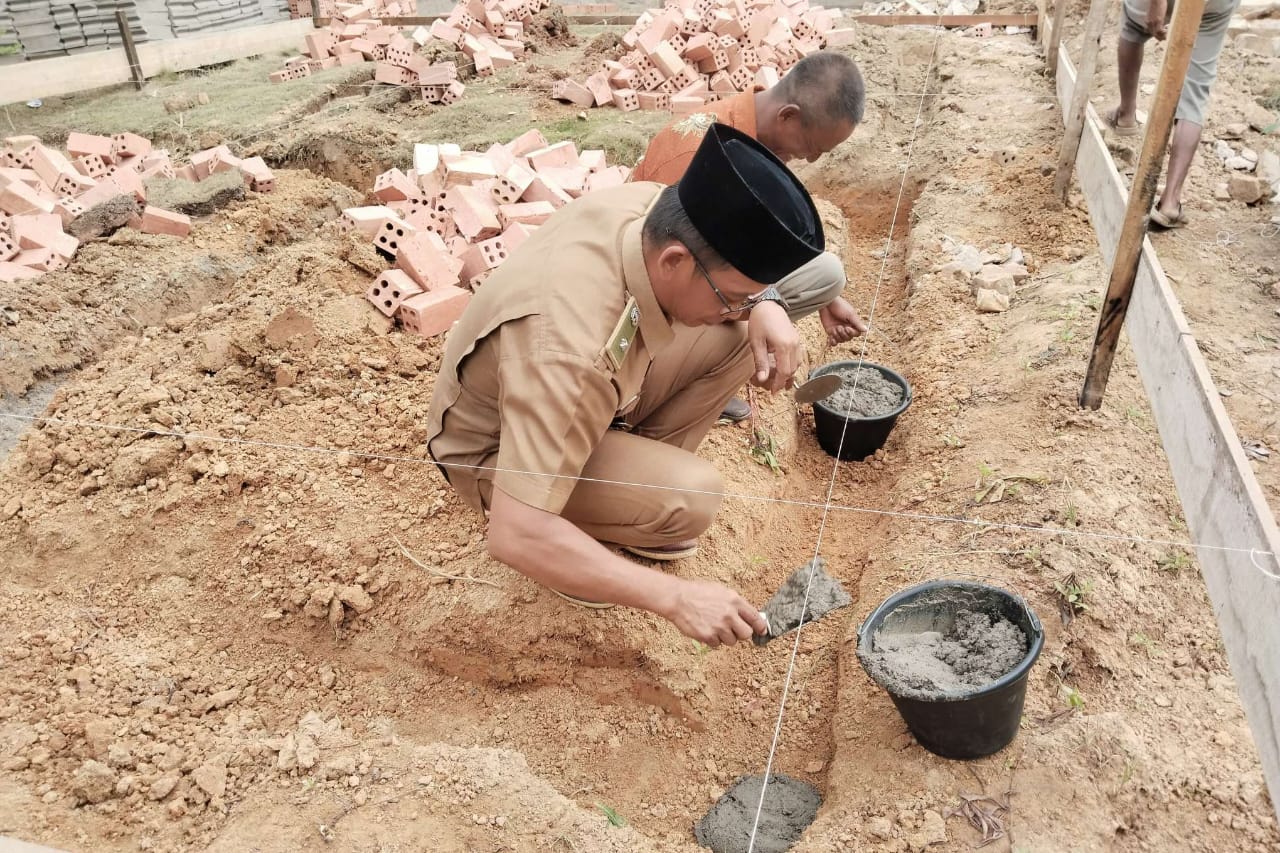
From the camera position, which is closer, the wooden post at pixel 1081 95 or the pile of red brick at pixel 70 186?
the wooden post at pixel 1081 95

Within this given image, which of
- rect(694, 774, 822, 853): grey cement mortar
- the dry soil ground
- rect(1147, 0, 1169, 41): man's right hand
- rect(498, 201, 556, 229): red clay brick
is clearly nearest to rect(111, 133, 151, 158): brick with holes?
the dry soil ground

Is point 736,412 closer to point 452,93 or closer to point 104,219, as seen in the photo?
point 104,219

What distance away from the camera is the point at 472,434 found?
2434mm

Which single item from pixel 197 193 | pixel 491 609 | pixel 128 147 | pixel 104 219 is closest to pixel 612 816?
pixel 491 609

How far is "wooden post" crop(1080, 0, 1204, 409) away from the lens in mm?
2631

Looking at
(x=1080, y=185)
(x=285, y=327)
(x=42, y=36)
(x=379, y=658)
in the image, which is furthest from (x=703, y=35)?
(x=42, y=36)

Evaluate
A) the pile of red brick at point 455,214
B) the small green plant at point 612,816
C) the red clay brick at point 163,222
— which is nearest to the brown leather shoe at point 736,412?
the pile of red brick at point 455,214

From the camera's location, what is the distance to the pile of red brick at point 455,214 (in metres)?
4.06

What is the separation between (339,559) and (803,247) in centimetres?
193

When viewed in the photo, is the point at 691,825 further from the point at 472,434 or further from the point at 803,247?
the point at 803,247

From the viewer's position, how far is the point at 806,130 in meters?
3.45

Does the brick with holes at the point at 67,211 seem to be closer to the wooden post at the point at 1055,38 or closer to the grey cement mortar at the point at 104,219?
the grey cement mortar at the point at 104,219

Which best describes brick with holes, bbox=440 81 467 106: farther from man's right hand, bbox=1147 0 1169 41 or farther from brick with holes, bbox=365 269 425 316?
man's right hand, bbox=1147 0 1169 41

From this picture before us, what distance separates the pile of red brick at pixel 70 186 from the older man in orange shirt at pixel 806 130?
11.6 ft
